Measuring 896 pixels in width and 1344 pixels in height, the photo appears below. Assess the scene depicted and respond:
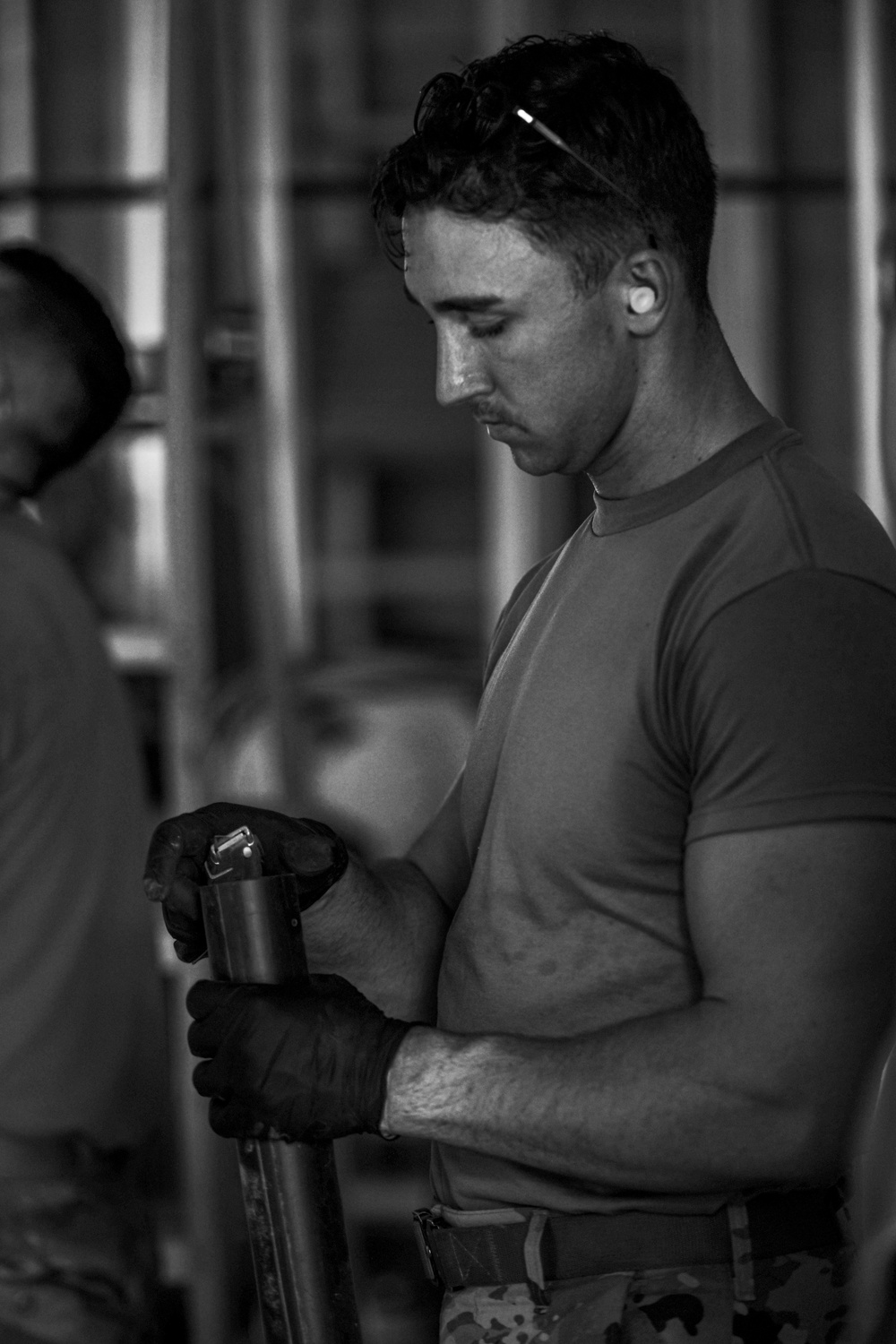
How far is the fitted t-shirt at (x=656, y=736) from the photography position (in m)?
1.27

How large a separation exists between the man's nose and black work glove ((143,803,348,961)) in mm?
404

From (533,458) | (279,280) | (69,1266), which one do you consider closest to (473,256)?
(533,458)

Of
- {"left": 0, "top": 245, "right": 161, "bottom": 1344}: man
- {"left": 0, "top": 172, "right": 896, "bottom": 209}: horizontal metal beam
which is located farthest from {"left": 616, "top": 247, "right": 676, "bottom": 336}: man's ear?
{"left": 0, "top": 172, "right": 896, "bottom": 209}: horizontal metal beam

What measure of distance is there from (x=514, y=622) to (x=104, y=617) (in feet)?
8.98

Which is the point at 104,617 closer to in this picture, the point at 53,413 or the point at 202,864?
the point at 53,413

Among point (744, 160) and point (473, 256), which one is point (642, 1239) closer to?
point (473, 256)

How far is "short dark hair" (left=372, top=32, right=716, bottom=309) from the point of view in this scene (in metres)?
1.40

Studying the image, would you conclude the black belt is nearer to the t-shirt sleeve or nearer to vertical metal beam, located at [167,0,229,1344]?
the t-shirt sleeve

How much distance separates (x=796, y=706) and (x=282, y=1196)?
1.84ft

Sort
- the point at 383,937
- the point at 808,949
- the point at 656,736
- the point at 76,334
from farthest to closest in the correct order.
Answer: the point at 76,334 < the point at 383,937 < the point at 656,736 < the point at 808,949

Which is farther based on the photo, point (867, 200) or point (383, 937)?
point (867, 200)

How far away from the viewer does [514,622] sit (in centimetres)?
167

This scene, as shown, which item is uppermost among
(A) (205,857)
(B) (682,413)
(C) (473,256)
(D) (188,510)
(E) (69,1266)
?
(C) (473,256)

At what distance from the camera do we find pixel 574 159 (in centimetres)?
140
